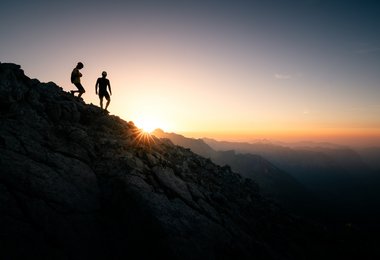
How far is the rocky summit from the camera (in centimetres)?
1209

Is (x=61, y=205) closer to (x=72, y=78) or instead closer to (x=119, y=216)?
(x=119, y=216)

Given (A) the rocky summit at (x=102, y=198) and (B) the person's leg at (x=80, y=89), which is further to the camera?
(B) the person's leg at (x=80, y=89)

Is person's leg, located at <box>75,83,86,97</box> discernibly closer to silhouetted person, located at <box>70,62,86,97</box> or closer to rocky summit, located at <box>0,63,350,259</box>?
silhouetted person, located at <box>70,62,86,97</box>

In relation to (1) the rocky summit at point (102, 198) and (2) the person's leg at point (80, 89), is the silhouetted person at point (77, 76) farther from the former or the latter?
(1) the rocky summit at point (102, 198)

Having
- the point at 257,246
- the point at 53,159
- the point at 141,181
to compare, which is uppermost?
the point at 53,159

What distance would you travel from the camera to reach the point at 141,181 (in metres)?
16.7

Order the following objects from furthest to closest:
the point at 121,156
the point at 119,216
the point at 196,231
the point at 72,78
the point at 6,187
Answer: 1. the point at 72,78
2. the point at 121,156
3. the point at 196,231
4. the point at 119,216
5. the point at 6,187

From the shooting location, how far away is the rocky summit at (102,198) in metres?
12.1

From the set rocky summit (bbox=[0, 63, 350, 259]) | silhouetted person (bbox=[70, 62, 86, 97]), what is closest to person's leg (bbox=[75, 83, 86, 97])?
silhouetted person (bbox=[70, 62, 86, 97])

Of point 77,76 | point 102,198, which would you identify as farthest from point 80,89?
point 102,198

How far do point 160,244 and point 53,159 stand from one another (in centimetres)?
810

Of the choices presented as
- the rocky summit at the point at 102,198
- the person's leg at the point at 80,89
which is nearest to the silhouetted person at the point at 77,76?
the person's leg at the point at 80,89

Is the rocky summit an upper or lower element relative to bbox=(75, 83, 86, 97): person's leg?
lower

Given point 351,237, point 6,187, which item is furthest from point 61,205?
point 351,237
